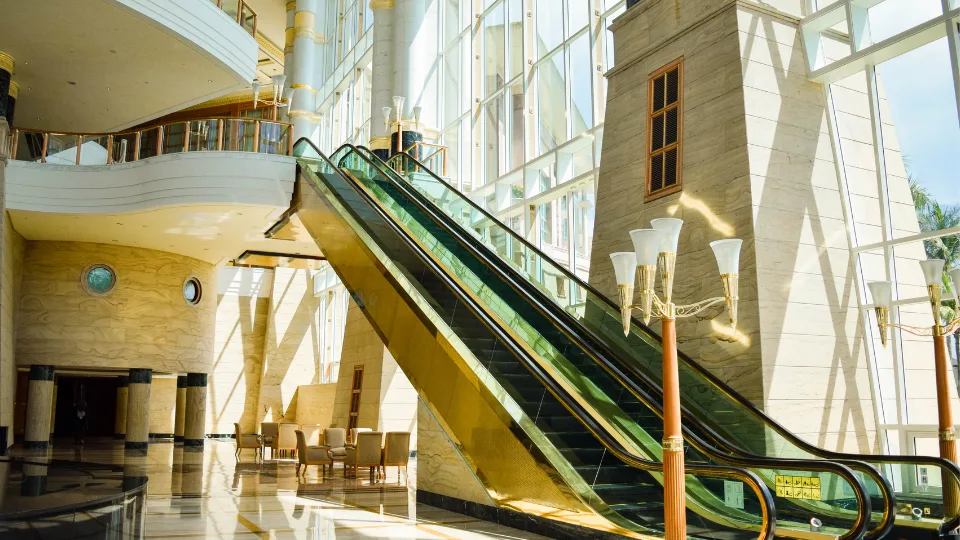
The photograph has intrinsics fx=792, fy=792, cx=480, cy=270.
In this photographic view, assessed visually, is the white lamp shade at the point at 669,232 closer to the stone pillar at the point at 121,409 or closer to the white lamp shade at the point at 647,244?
the white lamp shade at the point at 647,244

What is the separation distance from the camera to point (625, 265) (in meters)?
5.70

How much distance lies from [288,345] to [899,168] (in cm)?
2250

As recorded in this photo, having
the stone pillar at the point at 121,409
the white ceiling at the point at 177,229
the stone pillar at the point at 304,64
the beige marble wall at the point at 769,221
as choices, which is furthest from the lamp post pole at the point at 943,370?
the stone pillar at the point at 121,409

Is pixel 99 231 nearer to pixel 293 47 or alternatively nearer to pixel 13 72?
pixel 13 72

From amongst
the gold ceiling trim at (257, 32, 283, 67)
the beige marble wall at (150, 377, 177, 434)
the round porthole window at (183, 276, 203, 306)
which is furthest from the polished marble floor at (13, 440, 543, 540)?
the gold ceiling trim at (257, 32, 283, 67)

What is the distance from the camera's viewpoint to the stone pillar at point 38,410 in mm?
18203

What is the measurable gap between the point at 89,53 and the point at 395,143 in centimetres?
659

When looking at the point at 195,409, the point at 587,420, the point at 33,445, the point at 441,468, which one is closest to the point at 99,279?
the point at 33,445

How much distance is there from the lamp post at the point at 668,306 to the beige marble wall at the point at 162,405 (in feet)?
82.6

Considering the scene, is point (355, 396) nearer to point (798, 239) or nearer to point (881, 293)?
point (798, 239)

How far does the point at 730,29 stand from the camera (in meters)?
9.58

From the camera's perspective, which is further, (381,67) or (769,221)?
(381,67)

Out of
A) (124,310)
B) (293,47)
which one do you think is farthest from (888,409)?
(293,47)

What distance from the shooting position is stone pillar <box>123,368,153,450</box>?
775 inches
